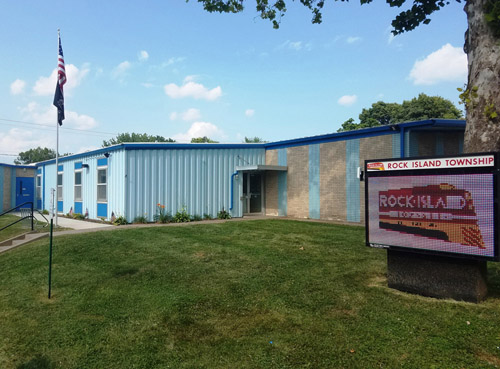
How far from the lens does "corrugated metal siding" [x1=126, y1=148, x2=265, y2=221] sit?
14.7 m

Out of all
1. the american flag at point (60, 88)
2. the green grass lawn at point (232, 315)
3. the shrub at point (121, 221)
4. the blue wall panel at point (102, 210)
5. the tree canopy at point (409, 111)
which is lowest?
the green grass lawn at point (232, 315)

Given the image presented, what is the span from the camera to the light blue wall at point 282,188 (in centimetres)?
1730

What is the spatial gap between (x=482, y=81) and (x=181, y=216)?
39.2 feet

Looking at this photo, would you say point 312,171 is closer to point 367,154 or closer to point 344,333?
point 367,154

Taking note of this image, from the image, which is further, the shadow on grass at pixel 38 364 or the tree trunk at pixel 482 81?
the tree trunk at pixel 482 81

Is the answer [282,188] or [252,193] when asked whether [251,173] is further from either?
[282,188]

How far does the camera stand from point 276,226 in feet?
41.7

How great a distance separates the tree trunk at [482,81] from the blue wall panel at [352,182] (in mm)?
8341

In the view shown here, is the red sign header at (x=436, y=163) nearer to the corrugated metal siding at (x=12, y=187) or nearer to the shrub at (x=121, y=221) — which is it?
the shrub at (x=121, y=221)

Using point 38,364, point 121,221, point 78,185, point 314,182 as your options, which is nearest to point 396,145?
point 314,182

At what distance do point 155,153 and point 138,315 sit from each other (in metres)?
10.9

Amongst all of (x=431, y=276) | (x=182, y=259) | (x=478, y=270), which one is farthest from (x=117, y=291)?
(x=478, y=270)

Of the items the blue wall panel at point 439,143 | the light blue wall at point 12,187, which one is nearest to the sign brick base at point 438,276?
the blue wall panel at point 439,143

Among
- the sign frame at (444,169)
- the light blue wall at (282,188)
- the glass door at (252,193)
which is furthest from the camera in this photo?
the glass door at (252,193)
